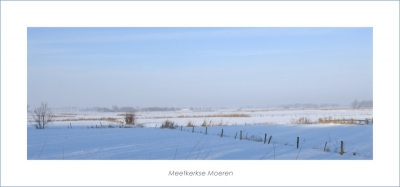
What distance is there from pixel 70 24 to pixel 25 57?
1241 mm

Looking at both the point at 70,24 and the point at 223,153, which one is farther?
the point at 223,153

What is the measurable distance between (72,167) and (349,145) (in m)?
11.7

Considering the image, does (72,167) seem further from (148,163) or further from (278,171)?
(278,171)

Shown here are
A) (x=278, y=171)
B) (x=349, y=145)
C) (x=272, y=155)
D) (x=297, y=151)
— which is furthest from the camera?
(x=349, y=145)

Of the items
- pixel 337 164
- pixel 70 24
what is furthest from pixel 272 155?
pixel 70 24

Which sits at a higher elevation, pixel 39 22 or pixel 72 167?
pixel 39 22

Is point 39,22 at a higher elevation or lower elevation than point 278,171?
higher

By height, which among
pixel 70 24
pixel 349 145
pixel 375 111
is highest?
pixel 70 24

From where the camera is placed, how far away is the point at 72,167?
291 inches

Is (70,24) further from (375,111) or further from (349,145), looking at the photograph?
(349,145)

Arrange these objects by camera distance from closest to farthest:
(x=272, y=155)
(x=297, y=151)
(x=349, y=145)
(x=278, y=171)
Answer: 1. (x=278, y=171)
2. (x=272, y=155)
3. (x=297, y=151)
4. (x=349, y=145)

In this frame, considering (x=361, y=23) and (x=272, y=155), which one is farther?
(x=272, y=155)

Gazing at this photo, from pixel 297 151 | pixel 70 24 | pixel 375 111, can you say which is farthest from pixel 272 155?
pixel 70 24

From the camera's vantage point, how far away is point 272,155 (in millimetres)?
10922
